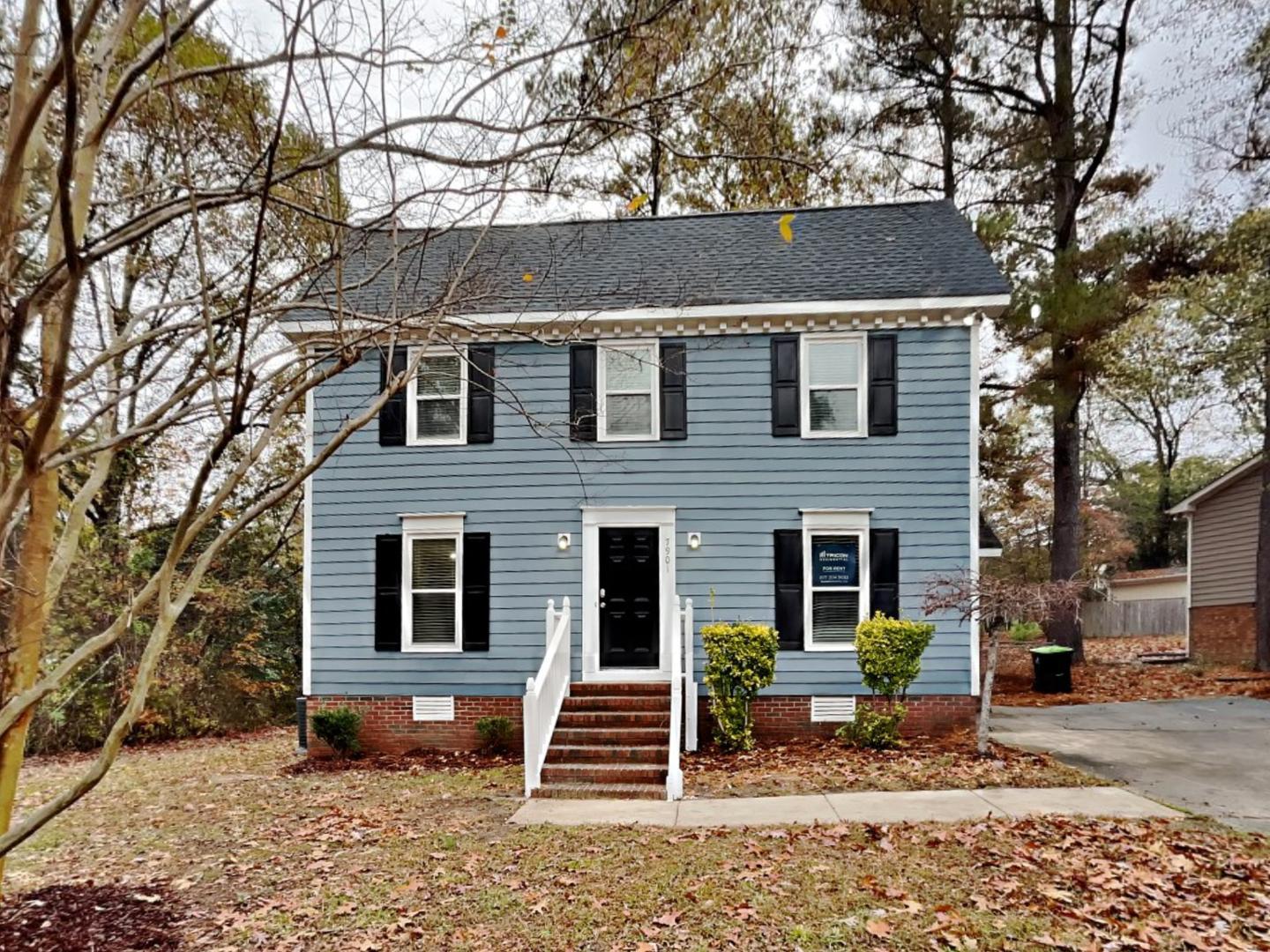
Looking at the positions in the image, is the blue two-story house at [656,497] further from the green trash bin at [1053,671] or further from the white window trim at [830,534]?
the green trash bin at [1053,671]

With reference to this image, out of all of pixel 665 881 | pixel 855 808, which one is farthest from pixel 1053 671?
pixel 665 881

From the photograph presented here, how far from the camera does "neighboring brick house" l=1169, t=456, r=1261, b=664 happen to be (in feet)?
55.4

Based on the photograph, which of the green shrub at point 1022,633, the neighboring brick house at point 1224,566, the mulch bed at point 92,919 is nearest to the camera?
the mulch bed at point 92,919

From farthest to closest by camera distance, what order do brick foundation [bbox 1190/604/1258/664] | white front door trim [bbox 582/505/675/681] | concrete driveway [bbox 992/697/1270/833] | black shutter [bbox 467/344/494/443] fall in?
brick foundation [bbox 1190/604/1258/664]
black shutter [bbox 467/344/494/443]
white front door trim [bbox 582/505/675/681]
concrete driveway [bbox 992/697/1270/833]

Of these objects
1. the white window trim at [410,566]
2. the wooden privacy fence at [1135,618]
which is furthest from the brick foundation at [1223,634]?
the white window trim at [410,566]

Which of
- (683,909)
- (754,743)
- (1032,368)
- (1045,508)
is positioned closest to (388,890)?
(683,909)

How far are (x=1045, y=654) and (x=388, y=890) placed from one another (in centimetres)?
1233

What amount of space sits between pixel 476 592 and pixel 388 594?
1134 mm

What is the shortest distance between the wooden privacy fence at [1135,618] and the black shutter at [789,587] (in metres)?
19.1

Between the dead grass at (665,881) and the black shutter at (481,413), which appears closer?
the dead grass at (665,881)

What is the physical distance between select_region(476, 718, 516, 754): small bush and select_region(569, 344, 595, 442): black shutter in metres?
3.56

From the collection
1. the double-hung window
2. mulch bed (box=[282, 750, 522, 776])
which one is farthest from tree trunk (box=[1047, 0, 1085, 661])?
mulch bed (box=[282, 750, 522, 776])

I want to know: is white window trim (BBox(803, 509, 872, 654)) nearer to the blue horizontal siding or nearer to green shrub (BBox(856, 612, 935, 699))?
the blue horizontal siding

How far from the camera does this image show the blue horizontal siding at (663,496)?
9719 millimetres
